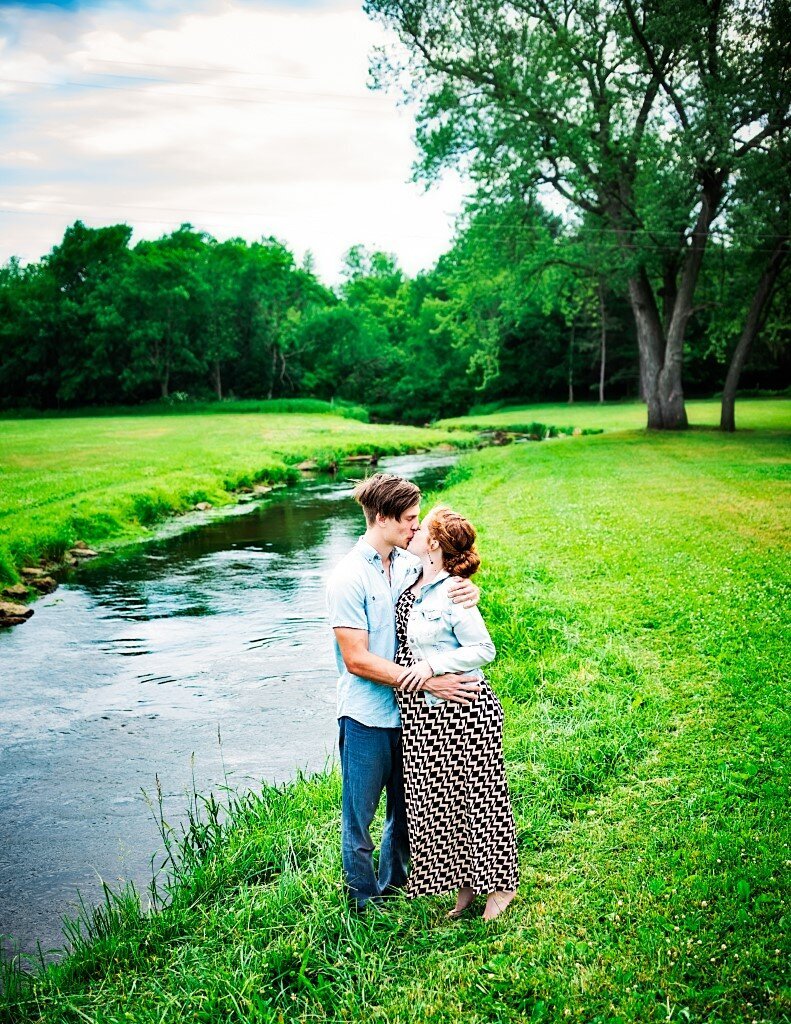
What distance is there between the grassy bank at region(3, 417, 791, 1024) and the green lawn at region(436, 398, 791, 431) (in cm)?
2816

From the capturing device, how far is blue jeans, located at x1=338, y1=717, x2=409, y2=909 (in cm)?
399

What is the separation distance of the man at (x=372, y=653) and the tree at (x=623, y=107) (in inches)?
954

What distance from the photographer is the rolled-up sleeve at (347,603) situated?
386 cm

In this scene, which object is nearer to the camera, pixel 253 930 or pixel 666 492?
pixel 253 930

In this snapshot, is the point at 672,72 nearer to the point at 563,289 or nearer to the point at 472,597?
the point at 563,289

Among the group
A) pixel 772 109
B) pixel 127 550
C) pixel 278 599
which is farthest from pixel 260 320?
pixel 278 599

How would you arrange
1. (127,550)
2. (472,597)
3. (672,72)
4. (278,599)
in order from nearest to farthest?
1. (472,597)
2. (278,599)
3. (127,550)
4. (672,72)

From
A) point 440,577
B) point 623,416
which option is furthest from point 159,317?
point 440,577

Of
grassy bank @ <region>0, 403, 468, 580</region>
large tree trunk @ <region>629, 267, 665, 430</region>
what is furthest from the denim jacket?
large tree trunk @ <region>629, 267, 665, 430</region>

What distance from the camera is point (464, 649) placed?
3.90 m

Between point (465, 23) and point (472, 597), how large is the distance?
2992 cm

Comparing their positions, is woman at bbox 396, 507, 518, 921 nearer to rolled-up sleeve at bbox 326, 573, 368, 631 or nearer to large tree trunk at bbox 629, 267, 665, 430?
rolled-up sleeve at bbox 326, 573, 368, 631

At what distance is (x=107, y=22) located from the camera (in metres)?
17.7

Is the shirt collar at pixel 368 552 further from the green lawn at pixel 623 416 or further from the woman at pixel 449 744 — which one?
the green lawn at pixel 623 416
